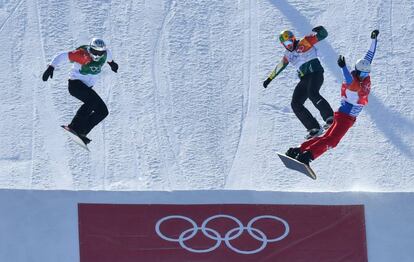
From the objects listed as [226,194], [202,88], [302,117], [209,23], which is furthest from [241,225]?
[209,23]

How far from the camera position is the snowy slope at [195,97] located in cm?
1495

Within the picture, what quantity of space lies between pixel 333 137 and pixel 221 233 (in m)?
1.80

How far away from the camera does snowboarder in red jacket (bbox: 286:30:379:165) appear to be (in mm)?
13992

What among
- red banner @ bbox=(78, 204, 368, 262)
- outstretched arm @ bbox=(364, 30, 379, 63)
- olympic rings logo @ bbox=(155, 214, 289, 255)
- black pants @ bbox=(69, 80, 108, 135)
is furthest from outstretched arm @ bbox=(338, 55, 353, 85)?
black pants @ bbox=(69, 80, 108, 135)

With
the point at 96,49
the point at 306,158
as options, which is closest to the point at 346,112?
the point at 306,158

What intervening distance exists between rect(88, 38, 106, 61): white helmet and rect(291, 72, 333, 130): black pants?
7.88 ft

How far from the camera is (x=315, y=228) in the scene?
13586 millimetres

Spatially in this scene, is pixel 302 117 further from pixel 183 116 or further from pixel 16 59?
pixel 16 59

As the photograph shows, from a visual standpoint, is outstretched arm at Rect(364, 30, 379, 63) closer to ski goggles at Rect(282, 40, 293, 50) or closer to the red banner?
ski goggles at Rect(282, 40, 293, 50)

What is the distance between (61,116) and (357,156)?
152 inches

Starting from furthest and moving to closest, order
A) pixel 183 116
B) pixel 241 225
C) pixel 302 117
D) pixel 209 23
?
pixel 209 23 → pixel 183 116 → pixel 302 117 → pixel 241 225

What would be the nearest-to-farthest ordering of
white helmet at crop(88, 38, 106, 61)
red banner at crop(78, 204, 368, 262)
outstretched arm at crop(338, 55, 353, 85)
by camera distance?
red banner at crop(78, 204, 368, 262), outstretched arm at crop(338, 55, 353, 85), white helmet at crop(88, 38, 106, 61)

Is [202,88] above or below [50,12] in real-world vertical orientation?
below

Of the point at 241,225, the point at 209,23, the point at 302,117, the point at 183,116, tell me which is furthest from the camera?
the point at 209,23
